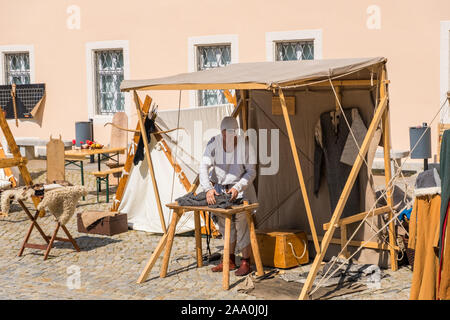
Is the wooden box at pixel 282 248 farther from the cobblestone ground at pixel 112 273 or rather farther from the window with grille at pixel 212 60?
the window with grille at pixel 212 60

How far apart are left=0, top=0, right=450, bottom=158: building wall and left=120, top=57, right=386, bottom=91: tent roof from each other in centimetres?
584

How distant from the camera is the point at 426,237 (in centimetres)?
483

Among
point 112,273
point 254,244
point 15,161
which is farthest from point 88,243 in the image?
point 254,244

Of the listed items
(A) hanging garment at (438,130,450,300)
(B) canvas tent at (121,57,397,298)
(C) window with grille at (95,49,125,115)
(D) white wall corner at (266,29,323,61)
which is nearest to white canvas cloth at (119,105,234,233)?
(B) canvas tent at (121,57,397,298)

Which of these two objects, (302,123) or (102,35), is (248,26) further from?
(302,123)

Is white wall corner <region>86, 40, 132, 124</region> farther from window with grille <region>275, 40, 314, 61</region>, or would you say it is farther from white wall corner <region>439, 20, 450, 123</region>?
white wall corner <region>439, 20, 450, 123</region>

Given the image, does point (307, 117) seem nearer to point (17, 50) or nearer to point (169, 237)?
point (169, 237)

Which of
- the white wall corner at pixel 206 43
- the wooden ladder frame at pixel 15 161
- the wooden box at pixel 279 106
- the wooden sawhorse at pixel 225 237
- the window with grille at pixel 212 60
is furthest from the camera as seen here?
the window with grille at pixel 212 60

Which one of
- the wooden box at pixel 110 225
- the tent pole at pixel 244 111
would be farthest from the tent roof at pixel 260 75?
the wooden box at pixel 110 225

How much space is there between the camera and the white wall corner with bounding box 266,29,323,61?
12.0 meters

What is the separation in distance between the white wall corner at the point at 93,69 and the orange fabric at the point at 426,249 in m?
9.64

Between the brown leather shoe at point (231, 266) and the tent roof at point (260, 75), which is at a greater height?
the tent roof at point (260, 75)

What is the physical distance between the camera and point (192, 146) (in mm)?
7887

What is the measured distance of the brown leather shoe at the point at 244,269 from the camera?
5.99 meters
